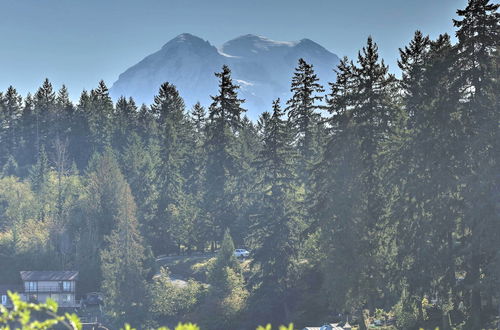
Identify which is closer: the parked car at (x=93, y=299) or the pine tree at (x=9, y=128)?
the parked car at (x=93, y=299)

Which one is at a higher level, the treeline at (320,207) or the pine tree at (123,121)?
the pine tree at (123,121)

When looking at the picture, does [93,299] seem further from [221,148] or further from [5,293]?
[221,148]

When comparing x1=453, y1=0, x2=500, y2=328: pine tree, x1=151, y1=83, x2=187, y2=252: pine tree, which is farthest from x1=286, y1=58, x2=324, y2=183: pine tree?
x1=453, y1=0, x2=500, y2=328: pine tree

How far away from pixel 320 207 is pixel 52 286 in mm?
32994

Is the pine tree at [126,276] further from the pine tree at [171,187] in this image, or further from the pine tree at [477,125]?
the pine tree at [477,125]

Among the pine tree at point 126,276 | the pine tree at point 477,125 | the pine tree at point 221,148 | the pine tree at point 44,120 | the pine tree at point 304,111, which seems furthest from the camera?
the pine tree at point 44,120

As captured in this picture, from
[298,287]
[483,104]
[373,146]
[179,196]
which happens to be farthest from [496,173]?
[179,196]

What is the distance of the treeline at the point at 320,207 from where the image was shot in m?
27.5

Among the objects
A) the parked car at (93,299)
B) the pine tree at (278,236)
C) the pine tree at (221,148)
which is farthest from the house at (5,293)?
the pine tree at (278,236)

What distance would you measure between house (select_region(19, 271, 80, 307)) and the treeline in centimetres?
188

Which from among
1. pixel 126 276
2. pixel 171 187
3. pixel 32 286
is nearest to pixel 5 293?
pixel 32 286

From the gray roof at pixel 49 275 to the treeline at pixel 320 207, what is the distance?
1.87m

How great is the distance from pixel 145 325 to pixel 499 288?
91.4 ft

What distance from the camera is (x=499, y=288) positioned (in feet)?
76.5
